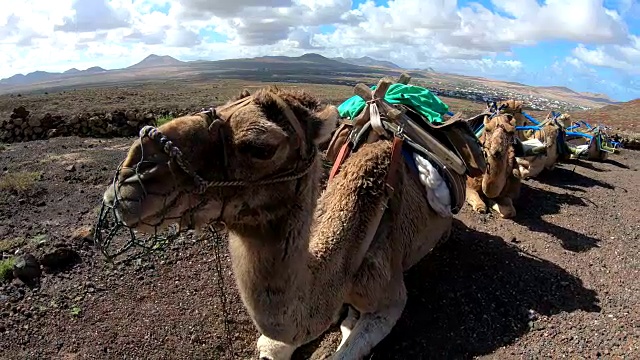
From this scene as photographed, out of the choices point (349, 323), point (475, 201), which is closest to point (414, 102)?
point (349, 323)

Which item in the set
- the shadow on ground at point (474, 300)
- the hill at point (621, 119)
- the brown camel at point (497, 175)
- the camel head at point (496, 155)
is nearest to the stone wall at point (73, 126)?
the brown camel at point (497, 175)

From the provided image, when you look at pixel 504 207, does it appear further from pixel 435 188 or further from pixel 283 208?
pixel 283 208

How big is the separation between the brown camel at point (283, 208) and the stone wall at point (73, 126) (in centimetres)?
1394

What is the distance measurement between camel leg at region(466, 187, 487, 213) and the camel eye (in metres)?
6.52

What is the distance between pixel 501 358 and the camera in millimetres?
4750

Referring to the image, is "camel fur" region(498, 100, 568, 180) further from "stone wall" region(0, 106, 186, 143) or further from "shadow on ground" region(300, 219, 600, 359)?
"stone wall" region(0, 106, 186, 143)

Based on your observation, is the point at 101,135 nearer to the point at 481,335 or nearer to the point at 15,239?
the point at 15,239

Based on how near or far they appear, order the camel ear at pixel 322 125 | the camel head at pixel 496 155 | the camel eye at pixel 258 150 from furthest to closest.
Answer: the camel head at pixel 496 155 → the camel ear at pixel 322 125 → the camel eye at pixel 258 150

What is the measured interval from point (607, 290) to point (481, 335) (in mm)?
2019

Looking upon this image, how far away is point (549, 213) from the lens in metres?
9.09

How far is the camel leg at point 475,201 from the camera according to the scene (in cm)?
877

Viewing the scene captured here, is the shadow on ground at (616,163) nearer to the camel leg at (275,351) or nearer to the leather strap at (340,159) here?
the leather strap at (340,159)

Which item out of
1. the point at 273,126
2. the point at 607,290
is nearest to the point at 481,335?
the point at 607,290

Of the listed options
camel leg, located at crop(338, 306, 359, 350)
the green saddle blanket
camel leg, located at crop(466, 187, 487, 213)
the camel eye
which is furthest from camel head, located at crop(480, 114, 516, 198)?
the camel eye
